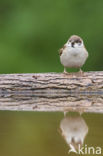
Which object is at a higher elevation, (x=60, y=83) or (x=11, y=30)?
(x=11, y=30)

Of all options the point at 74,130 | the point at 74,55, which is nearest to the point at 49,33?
the point at 74,55

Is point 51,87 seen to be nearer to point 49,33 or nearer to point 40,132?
point 40,132

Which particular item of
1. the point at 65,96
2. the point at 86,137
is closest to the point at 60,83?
the point at 65,96

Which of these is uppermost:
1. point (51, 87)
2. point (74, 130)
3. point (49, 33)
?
point (49, 33)

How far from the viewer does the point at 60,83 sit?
793 centimetres

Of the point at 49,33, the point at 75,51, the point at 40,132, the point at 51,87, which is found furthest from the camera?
the point at 49,33

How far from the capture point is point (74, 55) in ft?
27.9

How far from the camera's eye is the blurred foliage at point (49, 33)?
12.9 metres

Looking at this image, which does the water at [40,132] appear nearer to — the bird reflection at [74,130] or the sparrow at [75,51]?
the bird reflection at [74,130]

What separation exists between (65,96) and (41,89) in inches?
12.8

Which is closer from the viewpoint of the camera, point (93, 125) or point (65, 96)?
point (93, 125)

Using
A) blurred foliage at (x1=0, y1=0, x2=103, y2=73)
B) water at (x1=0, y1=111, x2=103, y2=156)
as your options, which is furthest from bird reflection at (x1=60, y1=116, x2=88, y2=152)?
blurred foliage at (x1=0, y1=0, x2=103, y2=73)

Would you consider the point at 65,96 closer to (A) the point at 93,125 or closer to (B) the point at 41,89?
(B) the point at 41,89

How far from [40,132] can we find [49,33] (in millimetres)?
7712
